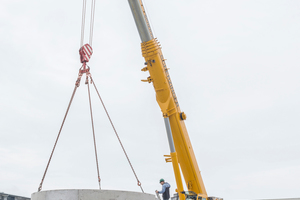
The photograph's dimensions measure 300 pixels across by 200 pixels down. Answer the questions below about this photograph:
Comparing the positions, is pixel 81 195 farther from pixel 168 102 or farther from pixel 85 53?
pixel 168 102

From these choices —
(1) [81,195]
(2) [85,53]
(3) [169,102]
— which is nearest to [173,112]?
(3) [169,102]

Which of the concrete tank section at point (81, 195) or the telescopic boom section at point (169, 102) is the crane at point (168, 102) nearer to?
the telescopic boom section at point (169, 102)

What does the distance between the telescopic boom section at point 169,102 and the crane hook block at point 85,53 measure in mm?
1788

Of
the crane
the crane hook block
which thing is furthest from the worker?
the crane hook block

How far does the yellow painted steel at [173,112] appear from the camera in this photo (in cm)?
933

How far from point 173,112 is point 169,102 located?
1.09 feet

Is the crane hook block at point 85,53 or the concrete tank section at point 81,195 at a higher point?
the crane hook block at point 85,53

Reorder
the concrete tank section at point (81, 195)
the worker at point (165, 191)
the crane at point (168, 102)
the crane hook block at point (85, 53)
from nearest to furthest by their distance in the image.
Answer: the concrete tank section at point (81, 195) < the crane hook block at point (85, 53) < the worker at point (165, 191) < the crane at point (168, 102)

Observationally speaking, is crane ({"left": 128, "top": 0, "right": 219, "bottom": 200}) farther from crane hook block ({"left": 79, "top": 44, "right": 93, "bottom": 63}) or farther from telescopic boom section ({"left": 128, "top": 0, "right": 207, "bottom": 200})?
crane hook block ({"left": 79, "top": 44, "right": 93, "bottom": 63})

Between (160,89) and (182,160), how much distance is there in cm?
226

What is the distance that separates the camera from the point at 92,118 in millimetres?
7711

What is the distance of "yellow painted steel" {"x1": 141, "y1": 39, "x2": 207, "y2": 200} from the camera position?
933 centimetres

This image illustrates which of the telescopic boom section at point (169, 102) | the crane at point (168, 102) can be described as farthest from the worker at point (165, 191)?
the telescopic boom section at point (169, 102)

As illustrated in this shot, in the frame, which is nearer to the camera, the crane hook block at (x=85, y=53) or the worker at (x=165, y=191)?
the crane hook block at (x=85, y=53)
